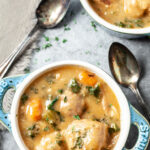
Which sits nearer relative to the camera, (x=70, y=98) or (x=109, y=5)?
(x=70, y=98)

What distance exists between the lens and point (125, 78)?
288 centimetres

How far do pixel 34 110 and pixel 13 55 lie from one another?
750 millimetres

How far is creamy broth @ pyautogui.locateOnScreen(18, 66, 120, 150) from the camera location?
2414 mm

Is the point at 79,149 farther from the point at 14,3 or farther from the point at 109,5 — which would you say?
the point at 14,3

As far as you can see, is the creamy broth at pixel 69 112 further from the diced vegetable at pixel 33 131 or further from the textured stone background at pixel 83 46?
the textured stone background at pixel 83 46

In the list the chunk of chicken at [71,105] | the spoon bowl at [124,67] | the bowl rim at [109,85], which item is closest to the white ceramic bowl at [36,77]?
the bowl rim at [109,85]

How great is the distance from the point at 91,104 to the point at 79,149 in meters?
0.34

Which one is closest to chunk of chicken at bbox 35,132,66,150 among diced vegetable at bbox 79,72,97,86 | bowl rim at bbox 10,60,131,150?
bowl rim at bbox 10,60,131,150

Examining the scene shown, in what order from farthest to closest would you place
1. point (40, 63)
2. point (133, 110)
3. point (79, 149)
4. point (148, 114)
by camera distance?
point (40, 63)
point (148, 114)
point (133, 110)
point (79, 149)

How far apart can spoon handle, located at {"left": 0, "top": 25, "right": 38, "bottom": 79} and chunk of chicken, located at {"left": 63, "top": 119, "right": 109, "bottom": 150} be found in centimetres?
90

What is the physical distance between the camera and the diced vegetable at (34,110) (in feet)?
8.09

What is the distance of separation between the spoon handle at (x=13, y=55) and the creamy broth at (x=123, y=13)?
0.63m

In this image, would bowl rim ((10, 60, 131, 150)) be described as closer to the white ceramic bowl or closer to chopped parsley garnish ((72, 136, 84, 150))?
the white ceramic bowl

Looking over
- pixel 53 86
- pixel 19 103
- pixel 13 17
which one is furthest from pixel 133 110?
pixel 13 17
